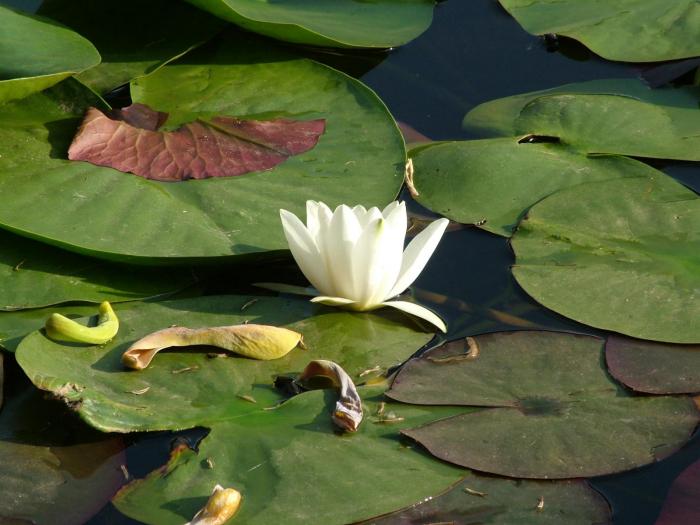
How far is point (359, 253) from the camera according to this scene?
223 cm

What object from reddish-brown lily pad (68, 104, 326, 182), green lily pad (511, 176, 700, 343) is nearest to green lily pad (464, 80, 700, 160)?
green lily pad (511, 176, 700, 343)

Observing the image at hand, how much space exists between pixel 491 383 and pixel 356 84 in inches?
45.6

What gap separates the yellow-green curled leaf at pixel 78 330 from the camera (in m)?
2.12

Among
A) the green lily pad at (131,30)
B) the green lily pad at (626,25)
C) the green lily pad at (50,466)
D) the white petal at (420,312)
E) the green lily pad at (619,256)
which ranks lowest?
the green lily pad at (50,466)

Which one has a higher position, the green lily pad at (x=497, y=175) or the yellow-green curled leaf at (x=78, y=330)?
the green lily pad at (x=497, y=175)

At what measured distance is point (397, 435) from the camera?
2.00 meters

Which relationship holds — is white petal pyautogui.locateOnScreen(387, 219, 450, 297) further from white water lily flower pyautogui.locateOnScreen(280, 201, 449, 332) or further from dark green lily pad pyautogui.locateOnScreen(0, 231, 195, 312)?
dark green lily pad pyautogui.locateOnScreen(0, 231, 195, 312)

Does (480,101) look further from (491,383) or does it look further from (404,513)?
(404,513)

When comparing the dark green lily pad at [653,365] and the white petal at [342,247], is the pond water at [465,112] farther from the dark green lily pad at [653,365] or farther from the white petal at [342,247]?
the white petal at [342,247]

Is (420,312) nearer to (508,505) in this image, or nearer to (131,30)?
(508,505)

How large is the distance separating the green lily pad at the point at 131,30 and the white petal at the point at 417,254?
1.04 m

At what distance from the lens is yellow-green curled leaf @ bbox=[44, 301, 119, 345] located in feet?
6.97

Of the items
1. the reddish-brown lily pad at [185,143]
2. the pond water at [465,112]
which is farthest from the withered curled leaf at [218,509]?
the reddish-brown lily pad at [185,143]

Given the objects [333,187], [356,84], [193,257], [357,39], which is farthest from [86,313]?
[357,39]
